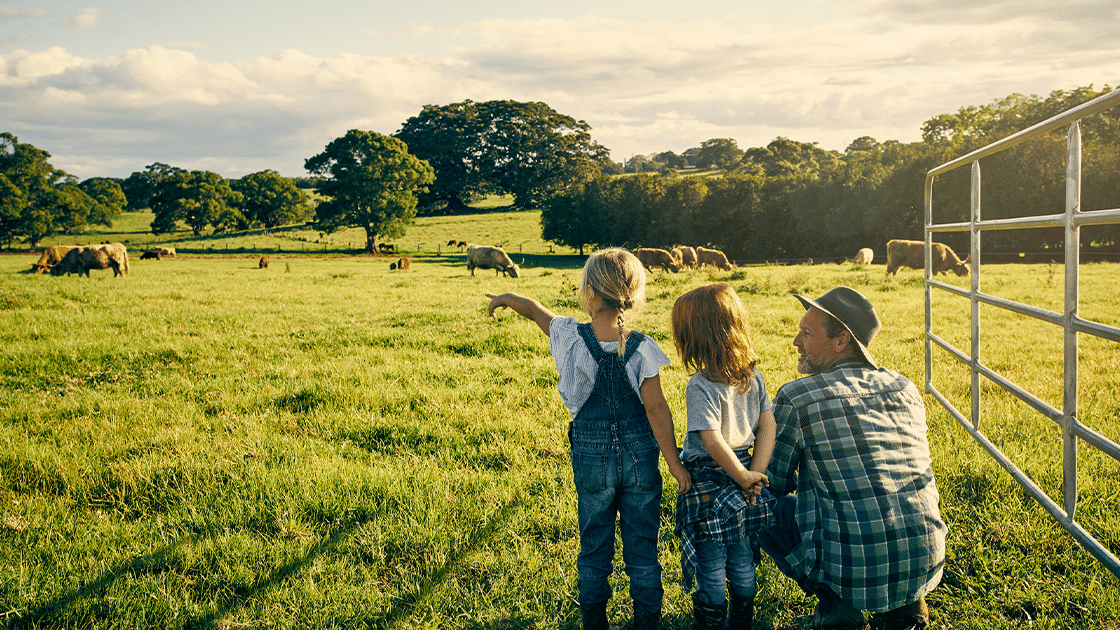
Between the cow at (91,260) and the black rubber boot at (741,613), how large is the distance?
32.3m

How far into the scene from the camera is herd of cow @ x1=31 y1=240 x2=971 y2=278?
24.2 metres

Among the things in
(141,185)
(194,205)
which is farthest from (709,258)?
(141,185)

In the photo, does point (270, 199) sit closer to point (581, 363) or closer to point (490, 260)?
point (490, 260)

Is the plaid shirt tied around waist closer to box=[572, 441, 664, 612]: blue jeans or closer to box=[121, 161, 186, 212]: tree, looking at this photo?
box=[572, 441, 664, 612]: blue jeans

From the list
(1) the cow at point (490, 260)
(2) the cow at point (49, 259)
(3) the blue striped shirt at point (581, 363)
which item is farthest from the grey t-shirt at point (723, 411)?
(2) the cow at point (49, 259)

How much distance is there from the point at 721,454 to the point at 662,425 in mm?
295

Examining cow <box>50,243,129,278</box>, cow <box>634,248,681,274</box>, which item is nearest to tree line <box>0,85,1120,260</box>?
cow <box>634,248,681,274</box>

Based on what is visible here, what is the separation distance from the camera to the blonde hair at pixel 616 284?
2.86 metres

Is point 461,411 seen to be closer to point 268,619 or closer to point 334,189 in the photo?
point 268,619

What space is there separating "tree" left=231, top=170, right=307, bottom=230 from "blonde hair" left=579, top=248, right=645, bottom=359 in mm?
86618

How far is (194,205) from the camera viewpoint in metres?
73.4

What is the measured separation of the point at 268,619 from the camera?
9.78 ft

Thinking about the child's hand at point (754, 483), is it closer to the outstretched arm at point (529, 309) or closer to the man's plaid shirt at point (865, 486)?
the man's plaid shirt at point (865, 486)

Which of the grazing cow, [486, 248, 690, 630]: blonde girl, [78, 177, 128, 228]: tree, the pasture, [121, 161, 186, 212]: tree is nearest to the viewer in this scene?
[486, 248, 690, 630]: blonde girl
